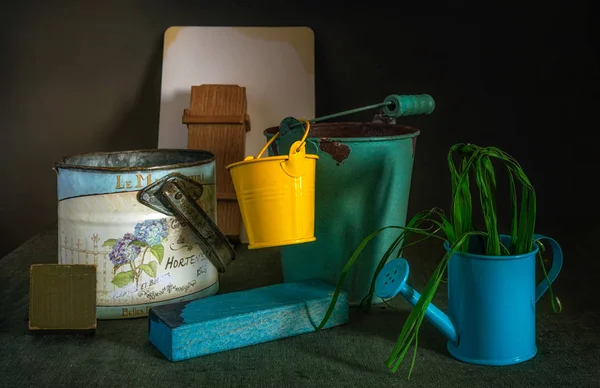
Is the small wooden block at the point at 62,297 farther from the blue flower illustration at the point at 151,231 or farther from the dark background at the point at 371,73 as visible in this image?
the dark background at the point at 371,73

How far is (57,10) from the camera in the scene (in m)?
2.00

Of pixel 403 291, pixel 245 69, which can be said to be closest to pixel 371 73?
pixel 245 69

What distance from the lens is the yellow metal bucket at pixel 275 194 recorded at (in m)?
1.25

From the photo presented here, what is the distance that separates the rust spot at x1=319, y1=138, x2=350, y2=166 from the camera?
138cm

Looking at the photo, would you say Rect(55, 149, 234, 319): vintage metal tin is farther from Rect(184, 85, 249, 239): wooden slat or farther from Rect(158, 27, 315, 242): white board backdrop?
Rect(158, 27, 315, 242): white board backdrop

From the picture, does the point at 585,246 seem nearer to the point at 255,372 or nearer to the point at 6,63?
the point at 255,372

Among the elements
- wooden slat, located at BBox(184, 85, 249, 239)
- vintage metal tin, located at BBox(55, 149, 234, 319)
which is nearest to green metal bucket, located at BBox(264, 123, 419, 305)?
vintage metal tin, located at BBox(55, 149, 234, 319)

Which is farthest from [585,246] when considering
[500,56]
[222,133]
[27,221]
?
[27,221]

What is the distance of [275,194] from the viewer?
4.13ft

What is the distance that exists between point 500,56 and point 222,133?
781 mm

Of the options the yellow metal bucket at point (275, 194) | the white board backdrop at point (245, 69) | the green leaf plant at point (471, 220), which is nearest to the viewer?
the green leaf plant at point (471, 220)

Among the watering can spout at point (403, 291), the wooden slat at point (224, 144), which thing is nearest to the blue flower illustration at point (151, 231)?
the watering can spout at point (403, 291)

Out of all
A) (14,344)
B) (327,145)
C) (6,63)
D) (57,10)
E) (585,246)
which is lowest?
(14,344)

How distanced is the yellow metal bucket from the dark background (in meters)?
0.74
